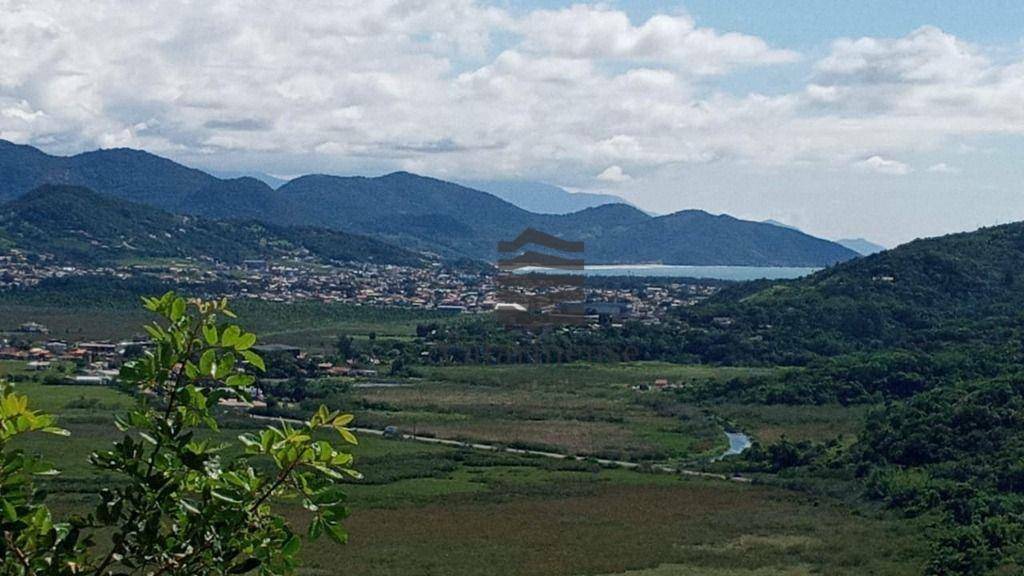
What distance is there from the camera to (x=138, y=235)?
109938mm

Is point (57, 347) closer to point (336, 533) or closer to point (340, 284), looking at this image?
point (340, 284)

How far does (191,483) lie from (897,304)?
6036 cm

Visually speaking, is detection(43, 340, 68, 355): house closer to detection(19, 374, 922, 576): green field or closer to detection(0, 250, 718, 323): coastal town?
detection(19, 374, 922, 576): green field

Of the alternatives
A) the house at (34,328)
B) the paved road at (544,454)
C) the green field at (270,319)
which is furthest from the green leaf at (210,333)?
the house at (34,328)

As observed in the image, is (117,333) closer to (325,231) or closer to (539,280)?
(539,280)

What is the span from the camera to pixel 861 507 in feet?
84.0

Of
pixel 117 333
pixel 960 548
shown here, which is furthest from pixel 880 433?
pixel 117 333

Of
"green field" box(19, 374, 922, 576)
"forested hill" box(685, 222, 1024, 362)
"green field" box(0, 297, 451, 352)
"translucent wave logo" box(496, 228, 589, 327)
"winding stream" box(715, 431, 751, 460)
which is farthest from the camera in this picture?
"translucent wave logo" box(496, 228, 589, 327)

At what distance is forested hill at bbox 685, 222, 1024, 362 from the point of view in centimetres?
5428

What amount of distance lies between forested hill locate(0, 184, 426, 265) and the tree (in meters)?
98.7

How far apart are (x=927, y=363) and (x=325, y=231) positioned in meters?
97.8

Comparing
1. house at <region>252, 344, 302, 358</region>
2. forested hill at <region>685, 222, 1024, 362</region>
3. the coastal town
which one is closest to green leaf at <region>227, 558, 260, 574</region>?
house at <region>252, 344, 302, 358</region>

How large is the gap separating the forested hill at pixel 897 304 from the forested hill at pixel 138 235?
57.0 meters

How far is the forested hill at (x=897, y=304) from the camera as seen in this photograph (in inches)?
2137
